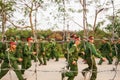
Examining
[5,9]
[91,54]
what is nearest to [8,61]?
[91,54]

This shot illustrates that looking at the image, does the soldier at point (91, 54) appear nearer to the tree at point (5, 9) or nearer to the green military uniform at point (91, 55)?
the green military uniform at point (91, 55)

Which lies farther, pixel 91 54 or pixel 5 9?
pixel 5 9

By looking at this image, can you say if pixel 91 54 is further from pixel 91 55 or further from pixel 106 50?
pixel 106 50

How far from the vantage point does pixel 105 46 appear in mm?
16609

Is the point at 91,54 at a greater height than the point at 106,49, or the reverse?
the point at 91,54

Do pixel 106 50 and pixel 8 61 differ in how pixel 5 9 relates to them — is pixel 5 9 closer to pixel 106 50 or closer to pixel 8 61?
pixel 106 50

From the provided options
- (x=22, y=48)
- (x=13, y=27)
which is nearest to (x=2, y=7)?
(x=13, y=27)

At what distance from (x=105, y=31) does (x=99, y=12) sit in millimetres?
4652

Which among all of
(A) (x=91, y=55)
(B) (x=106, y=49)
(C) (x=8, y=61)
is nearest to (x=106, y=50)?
(B) (x=106, y=49)

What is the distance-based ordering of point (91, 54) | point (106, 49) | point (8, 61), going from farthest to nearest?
point (106, 49), point (91, 54), point (8, 61)

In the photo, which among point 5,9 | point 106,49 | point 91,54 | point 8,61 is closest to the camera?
point 8,61

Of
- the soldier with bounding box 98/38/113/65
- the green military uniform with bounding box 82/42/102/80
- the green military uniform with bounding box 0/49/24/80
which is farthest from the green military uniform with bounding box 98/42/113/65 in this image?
the green military uniform with bounding box 0/49/24/80

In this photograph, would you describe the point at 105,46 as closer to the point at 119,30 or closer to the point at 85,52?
the point at 119,30

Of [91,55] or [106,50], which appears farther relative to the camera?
[106,50]
